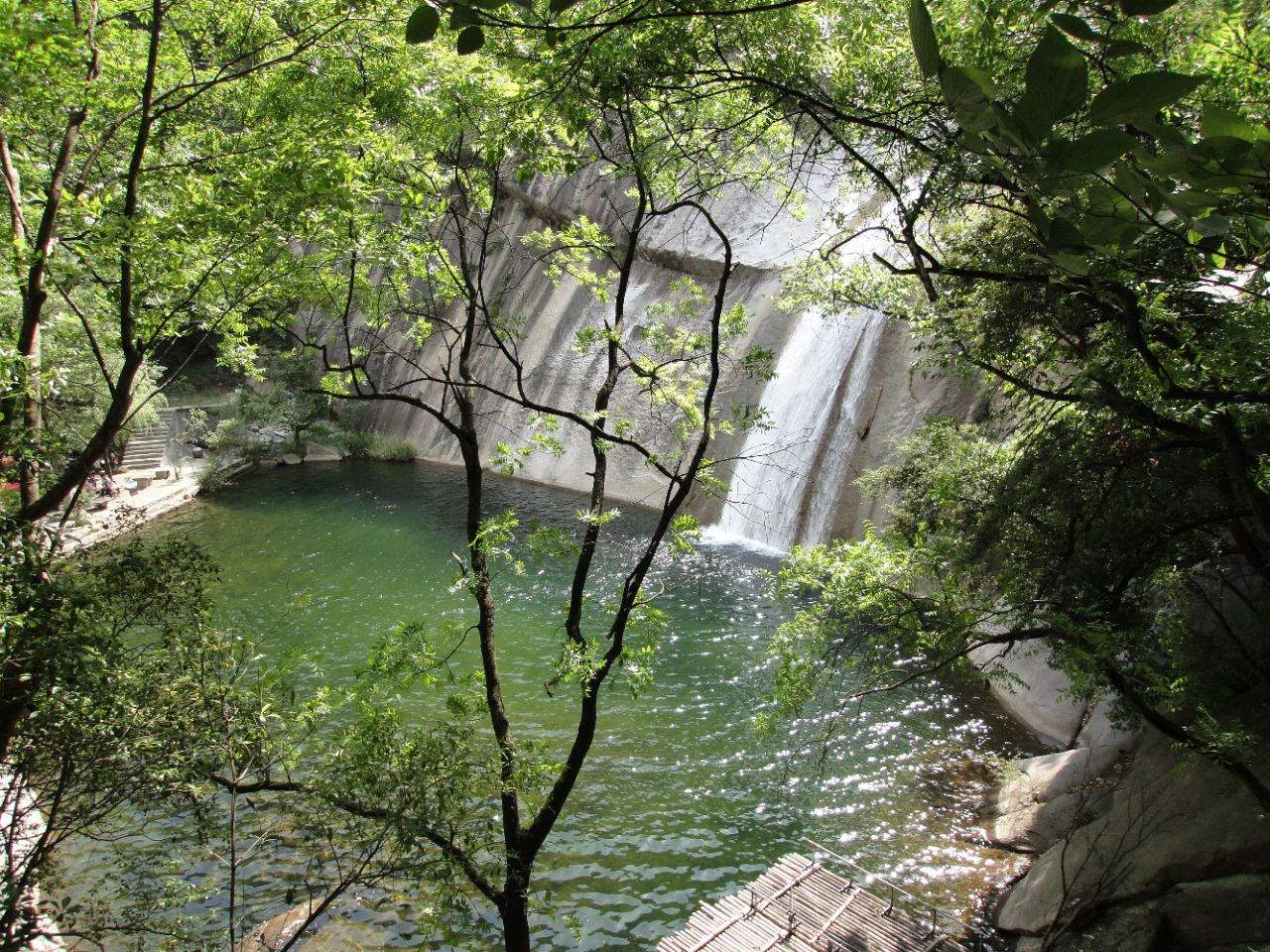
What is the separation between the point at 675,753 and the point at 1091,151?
11.4 m

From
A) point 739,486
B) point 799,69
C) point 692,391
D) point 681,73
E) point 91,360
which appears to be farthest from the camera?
point 739,486

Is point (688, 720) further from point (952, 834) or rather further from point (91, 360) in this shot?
point (91, 360)

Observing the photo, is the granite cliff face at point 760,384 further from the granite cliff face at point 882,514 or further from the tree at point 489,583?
the tree at point 489,583

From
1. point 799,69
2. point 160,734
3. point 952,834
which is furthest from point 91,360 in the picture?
point 952,834

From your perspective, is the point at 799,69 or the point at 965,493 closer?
the point at 799,69

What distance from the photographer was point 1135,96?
755mm

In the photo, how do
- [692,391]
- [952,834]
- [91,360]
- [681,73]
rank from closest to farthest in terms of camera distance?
1. [681,73]
2. [692,391]
3. [952,834]
4. [91,360]

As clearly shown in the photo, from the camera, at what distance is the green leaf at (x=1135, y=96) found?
0.72 m

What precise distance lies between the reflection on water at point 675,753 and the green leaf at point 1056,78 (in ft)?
19.0

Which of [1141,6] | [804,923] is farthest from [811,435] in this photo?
[1141,6]

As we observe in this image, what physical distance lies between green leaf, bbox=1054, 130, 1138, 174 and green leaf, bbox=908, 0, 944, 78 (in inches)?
6.4

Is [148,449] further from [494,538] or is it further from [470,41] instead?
[470,41]

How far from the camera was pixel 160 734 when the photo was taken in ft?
15.9

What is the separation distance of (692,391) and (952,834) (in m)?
6.60
